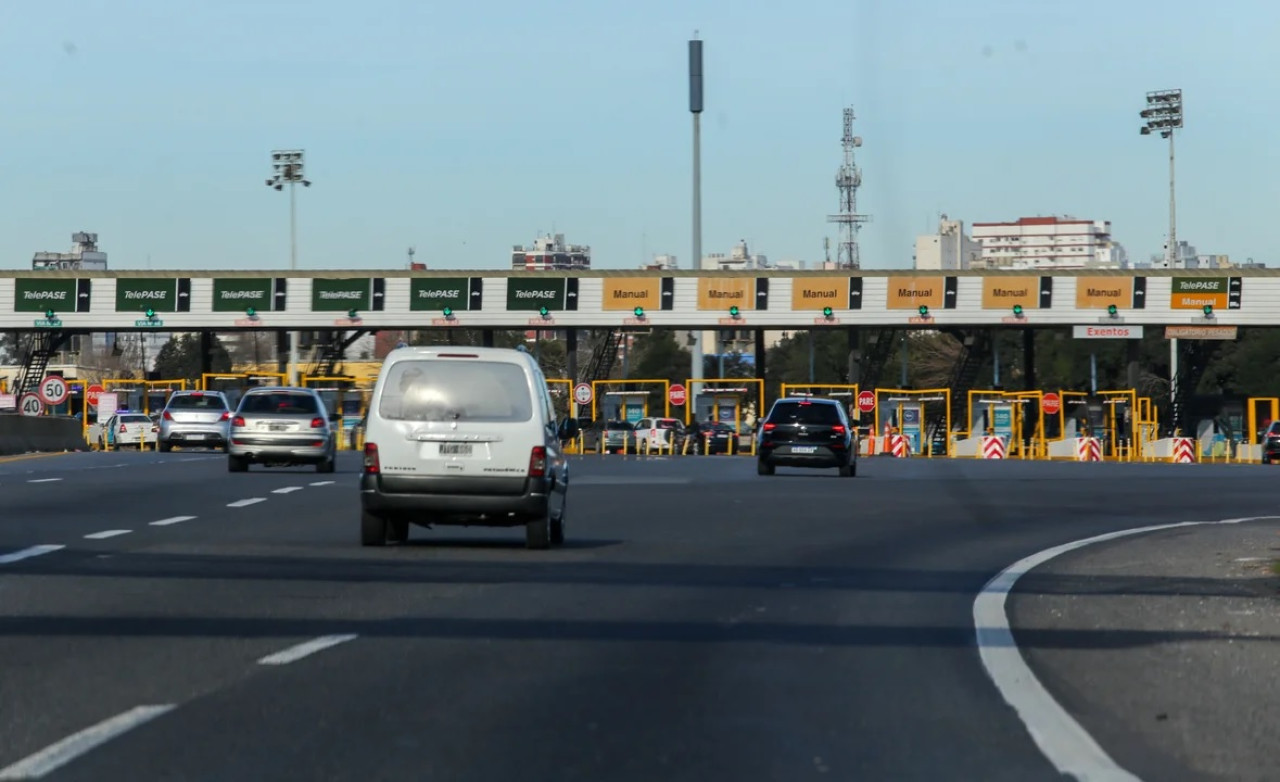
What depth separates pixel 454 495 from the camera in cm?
1786

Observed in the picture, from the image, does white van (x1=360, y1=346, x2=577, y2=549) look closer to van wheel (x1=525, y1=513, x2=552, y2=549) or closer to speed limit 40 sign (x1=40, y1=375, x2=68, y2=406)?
van wheel (x1=525, y1=513, x2=552, y2=549)

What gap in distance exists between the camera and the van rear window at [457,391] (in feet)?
59.4

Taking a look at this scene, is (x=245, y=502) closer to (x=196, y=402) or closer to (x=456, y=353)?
(x=456, y=353)

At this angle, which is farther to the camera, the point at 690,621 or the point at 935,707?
the point at 690,621

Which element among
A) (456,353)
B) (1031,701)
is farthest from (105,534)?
(1031,701)

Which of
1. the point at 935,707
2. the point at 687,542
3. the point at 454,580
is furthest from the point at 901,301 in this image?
the point at 935,707

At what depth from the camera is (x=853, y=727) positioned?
8383 millimetres

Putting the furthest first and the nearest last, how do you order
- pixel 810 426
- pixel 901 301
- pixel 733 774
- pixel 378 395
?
pixel 901 301 < pixel 810 426 < pixel 378 395 < pixel 733 774

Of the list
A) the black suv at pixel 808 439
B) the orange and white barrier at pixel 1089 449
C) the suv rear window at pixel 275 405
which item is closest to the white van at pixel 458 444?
the suv rear window at pixel 275 405

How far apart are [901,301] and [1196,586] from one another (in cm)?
5817

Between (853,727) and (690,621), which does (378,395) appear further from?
(853,727)

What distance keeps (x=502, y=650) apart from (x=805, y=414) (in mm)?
31397

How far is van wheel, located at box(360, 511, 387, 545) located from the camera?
18.2 meters

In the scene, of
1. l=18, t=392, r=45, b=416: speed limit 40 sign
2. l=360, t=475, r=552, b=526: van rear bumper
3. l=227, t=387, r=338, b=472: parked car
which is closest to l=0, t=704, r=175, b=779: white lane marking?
l=360, t=475, r=552, b=526: van rear bumper
